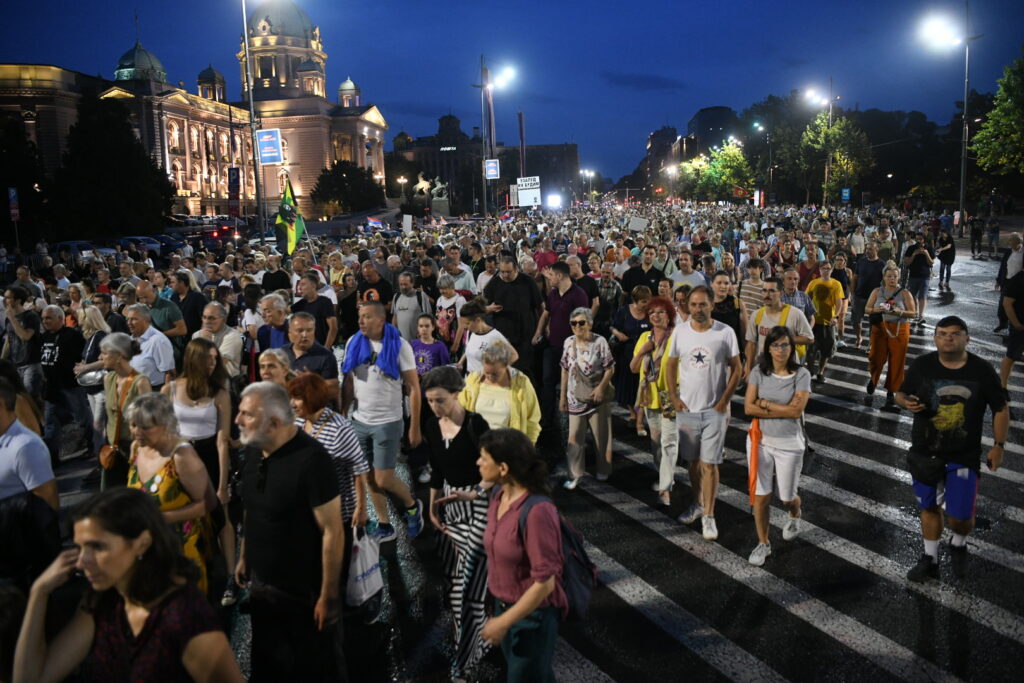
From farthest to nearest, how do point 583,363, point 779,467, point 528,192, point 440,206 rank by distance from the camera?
1. point 440,206
2. point 528,192
3. point 583,363
4. point 779,467

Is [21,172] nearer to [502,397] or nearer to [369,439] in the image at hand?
[369,439]

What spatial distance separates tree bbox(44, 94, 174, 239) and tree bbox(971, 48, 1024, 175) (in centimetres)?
4409

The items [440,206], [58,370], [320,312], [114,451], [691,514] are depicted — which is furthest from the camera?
[440,206]

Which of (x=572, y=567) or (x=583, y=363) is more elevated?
(x=583, y=363)

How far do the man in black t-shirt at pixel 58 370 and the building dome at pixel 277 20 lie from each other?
120473 millimetres

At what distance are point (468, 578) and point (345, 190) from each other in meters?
84.4

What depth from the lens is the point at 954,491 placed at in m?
5.41

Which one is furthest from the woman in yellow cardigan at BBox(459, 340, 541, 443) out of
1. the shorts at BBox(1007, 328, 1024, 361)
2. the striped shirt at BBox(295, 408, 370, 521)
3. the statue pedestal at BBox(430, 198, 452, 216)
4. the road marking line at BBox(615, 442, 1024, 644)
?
the statue pedestal at BBox(430, 198, 452, 216)

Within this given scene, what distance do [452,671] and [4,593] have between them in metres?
2.28

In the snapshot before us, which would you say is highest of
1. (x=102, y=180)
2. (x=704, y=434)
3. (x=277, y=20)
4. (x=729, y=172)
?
(x=277, y=20)

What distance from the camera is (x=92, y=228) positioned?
146 feet

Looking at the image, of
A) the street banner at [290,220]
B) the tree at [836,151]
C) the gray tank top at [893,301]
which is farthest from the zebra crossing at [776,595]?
the tree at [836,151]

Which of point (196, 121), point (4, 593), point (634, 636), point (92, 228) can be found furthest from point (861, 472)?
point (196, 121)

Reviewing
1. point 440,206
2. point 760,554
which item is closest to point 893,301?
point 760,554
